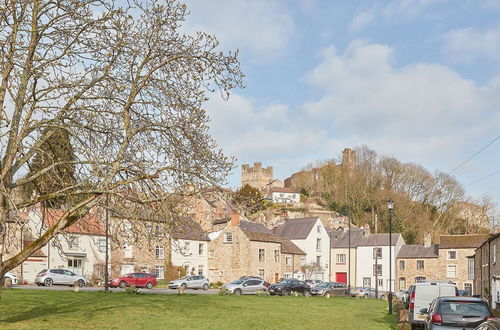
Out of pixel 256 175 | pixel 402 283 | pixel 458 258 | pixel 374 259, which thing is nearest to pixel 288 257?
pixel 374 259

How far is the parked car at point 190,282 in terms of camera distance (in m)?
50.3

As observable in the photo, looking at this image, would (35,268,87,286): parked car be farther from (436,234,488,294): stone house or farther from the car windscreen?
(436,234,488,294): stone house

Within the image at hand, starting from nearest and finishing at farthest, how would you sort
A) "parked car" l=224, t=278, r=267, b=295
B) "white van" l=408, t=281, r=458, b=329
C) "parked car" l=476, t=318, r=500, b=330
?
"parked car" l=476, t=318, r=500, b=330 < "white van" l=408, t=281, r=458, b=329 < "parked car" l=224, t=278, r=267, b=295

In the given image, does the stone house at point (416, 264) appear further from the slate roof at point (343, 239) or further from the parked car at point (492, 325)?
the parked car at point (492, 325)

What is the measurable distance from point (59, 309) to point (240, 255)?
145 ft

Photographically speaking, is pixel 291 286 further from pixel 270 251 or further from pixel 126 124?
pixel 126 124

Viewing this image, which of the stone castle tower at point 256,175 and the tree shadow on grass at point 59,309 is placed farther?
the stone castle tower at point 256,175

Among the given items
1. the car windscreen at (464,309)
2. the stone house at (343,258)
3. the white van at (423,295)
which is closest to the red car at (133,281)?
the white van at (423,295)

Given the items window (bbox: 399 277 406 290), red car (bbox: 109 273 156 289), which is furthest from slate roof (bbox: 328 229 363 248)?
red car (bbox: 109 273 156 289)

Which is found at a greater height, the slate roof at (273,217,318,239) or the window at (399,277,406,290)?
the slate roof at (273,217,318,239)

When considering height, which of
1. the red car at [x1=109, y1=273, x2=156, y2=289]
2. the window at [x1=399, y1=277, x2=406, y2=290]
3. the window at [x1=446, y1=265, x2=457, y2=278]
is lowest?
the window at [x1=399, y1=277, x2=406, y2=290]

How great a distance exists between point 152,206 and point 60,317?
22.4ft

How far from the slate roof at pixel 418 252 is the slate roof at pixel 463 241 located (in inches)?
70.0

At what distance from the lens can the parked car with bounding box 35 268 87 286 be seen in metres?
44.8
